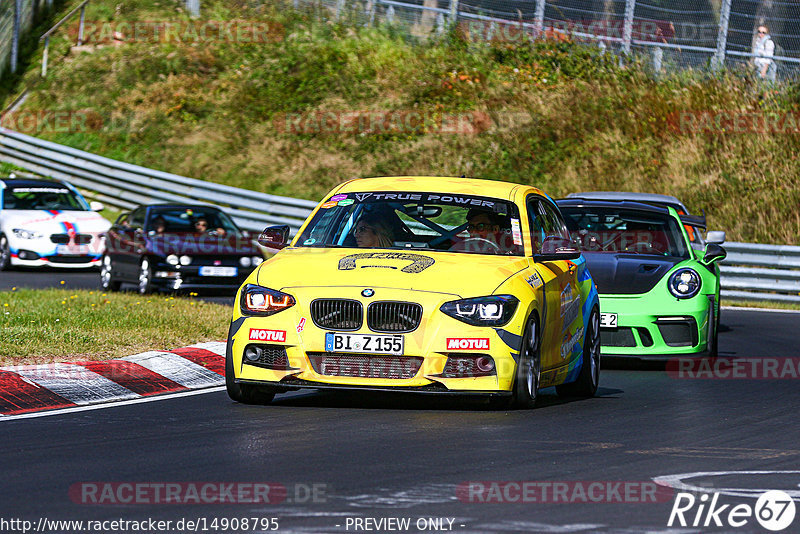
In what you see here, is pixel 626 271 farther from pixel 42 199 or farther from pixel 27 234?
pixel 42 199

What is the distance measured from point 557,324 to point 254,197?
738 inches

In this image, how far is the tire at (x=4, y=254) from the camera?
24.3 m

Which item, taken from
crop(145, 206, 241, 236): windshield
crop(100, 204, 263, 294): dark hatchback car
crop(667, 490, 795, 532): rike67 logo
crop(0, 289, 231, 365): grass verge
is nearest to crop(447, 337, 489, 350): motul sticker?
crop(667, 490, 795, 532): rike67 logo

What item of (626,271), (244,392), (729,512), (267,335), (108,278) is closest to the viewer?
(729,512)

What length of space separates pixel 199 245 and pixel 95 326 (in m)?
7.54

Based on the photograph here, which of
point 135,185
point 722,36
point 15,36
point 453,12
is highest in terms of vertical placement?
point 453,12

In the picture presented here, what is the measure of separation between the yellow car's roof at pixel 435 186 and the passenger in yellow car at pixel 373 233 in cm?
32

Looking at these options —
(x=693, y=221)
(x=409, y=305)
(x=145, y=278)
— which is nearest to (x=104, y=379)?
(x=409, y=305)

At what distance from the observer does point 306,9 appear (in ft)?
128

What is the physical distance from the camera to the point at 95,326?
13.1 m

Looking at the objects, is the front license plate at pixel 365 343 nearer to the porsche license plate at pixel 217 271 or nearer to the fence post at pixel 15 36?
the porsche license plate at pixel 217 271

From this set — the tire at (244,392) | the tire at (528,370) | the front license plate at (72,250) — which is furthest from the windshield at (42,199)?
the tire at (528,370)

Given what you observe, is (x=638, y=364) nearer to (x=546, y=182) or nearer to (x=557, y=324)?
(x=557, y=324)

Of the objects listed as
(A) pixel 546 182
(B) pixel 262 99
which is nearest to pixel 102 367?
(A) pixel 546 182
